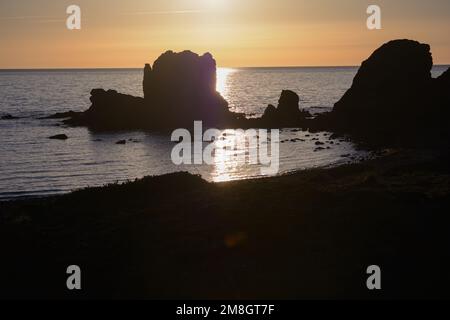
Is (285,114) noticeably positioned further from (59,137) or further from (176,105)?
(59,137)

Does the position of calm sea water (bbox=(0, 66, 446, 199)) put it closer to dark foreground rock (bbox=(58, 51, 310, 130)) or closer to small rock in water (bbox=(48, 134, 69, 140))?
small rock in water (bbox=(48, 134, 69, 140))

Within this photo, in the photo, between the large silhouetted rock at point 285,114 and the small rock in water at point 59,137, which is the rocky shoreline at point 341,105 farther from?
the small rock in water at point 59,137

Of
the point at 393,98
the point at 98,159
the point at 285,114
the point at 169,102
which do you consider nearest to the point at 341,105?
the point at 393,98

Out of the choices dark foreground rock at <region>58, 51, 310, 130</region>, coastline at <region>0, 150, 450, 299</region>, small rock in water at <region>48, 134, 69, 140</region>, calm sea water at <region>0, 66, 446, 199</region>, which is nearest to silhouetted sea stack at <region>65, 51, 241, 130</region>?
dark foreground rock at <region>58, 51, 310, 130</region>

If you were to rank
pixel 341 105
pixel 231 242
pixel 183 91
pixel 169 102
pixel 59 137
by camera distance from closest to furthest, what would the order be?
pixel 231 242, pixel 59 137, pixel 341 105, pixel 169 102, pixel 183 91

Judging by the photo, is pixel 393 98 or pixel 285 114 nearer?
pixel 393 98

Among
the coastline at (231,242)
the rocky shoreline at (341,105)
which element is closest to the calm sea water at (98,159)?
the rocky shoreline at (341,105)

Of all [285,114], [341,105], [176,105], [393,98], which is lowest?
[285,114]

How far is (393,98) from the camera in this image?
84375 mm

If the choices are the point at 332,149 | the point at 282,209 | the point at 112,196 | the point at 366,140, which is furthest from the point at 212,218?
the point at 366,140

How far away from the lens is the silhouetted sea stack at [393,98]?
257ft

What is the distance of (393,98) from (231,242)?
227 ft
